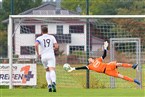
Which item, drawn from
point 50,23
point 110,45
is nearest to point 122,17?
point 110,45

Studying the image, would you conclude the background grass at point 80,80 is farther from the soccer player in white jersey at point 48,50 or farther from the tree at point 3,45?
the tree at point 3,45

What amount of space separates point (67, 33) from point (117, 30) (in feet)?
6.31

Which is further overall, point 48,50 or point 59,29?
point 59,29

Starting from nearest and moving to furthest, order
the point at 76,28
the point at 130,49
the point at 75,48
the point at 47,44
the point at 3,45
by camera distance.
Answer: the point at 47,44 < the point at 76,28 < the point at 130,49 < the point at 75,48 < the point at 3,45

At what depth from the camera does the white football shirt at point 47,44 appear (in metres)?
19.5

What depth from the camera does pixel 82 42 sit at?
84.8 feet

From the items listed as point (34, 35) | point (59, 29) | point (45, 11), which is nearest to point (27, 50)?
point (34, 35)

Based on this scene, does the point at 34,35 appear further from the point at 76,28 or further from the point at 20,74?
the point at 20,74

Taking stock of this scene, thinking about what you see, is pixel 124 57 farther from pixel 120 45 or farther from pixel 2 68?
pixel 2 68

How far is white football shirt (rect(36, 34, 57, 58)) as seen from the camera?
64.1 feet

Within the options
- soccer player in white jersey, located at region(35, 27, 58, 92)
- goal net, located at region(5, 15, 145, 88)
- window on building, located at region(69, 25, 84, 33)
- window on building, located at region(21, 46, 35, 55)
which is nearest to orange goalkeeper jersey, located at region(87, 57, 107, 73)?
soccer player in white jersey, located at region(35, 27, 58, 92)

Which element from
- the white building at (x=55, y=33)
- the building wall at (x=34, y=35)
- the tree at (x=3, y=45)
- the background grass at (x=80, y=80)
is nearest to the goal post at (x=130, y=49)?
the background grass at (x=80, y=80)

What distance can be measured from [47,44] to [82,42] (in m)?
6.39

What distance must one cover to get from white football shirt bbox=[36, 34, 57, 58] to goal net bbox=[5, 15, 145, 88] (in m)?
4.15
